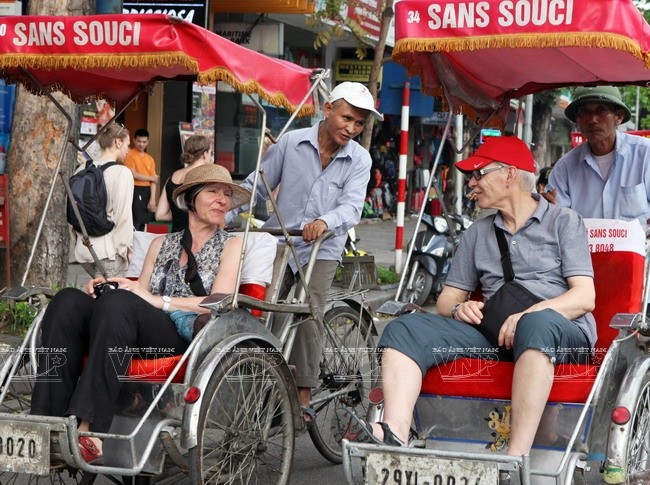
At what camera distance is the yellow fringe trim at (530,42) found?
4230 mm

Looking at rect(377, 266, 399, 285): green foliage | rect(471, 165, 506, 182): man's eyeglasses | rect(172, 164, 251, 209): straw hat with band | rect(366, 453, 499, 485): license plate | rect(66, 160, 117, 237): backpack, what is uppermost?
rect(471, 165, 506, 182): man's eyeglasses

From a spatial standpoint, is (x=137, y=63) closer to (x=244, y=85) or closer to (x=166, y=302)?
(x=244, y=85)

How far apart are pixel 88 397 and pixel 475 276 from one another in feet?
6.05

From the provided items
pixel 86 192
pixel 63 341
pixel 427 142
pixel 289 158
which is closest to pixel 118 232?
pixel 86 192

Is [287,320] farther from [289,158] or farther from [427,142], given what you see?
[427,142]

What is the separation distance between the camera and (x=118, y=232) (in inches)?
333

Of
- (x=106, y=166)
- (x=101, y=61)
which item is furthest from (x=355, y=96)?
(x=106, y=166)

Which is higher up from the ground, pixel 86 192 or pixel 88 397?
pixel 86 192

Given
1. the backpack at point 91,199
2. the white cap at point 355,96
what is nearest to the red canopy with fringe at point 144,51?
the white cap at point 355,96

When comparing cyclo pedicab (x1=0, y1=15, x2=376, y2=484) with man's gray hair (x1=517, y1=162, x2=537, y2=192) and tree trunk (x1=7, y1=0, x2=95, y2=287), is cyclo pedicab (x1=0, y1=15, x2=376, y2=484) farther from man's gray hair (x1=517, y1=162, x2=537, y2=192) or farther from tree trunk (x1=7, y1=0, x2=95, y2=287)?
tree trunk (x1=7, y1=0, x2=95, y2=287)

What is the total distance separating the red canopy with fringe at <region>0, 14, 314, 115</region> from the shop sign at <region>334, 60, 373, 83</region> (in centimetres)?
1575

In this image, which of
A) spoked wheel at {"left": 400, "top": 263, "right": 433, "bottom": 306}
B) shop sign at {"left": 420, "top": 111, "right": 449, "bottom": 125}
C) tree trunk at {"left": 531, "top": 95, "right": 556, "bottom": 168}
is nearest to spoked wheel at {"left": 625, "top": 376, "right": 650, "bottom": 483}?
spoked wheel at {"left": 400, "top": 263, "right": 433, "bottom": 306}

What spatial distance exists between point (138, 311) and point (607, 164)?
283 centimetres

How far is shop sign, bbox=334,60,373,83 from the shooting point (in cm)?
2066
